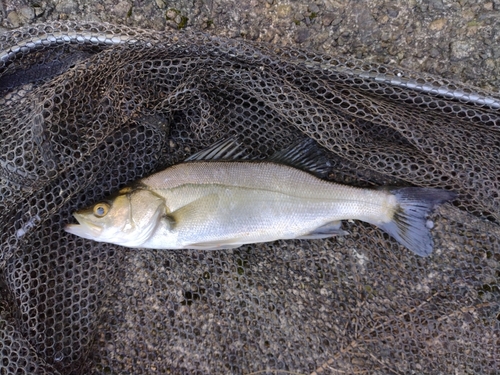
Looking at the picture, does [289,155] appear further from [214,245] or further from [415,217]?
[415,217]

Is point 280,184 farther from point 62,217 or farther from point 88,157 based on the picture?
point 62,217

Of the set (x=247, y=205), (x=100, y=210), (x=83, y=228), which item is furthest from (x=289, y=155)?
(x=83, y=228)

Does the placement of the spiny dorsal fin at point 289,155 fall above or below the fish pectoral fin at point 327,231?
above

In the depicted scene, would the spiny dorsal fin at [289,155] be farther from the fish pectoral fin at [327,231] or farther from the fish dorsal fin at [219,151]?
the fish pectoral fin at [327,231]

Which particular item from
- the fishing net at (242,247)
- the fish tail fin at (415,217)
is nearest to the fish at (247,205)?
the fish tail fin at (415,217)

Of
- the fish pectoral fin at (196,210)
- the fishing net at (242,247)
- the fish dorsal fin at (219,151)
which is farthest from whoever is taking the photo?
the fish dorsal fin at (219,151)

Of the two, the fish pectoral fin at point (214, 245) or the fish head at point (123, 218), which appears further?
the fish pectoral fin at point (214, 245)

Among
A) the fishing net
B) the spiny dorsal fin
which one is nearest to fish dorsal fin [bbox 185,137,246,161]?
the spiny dorsal fin
